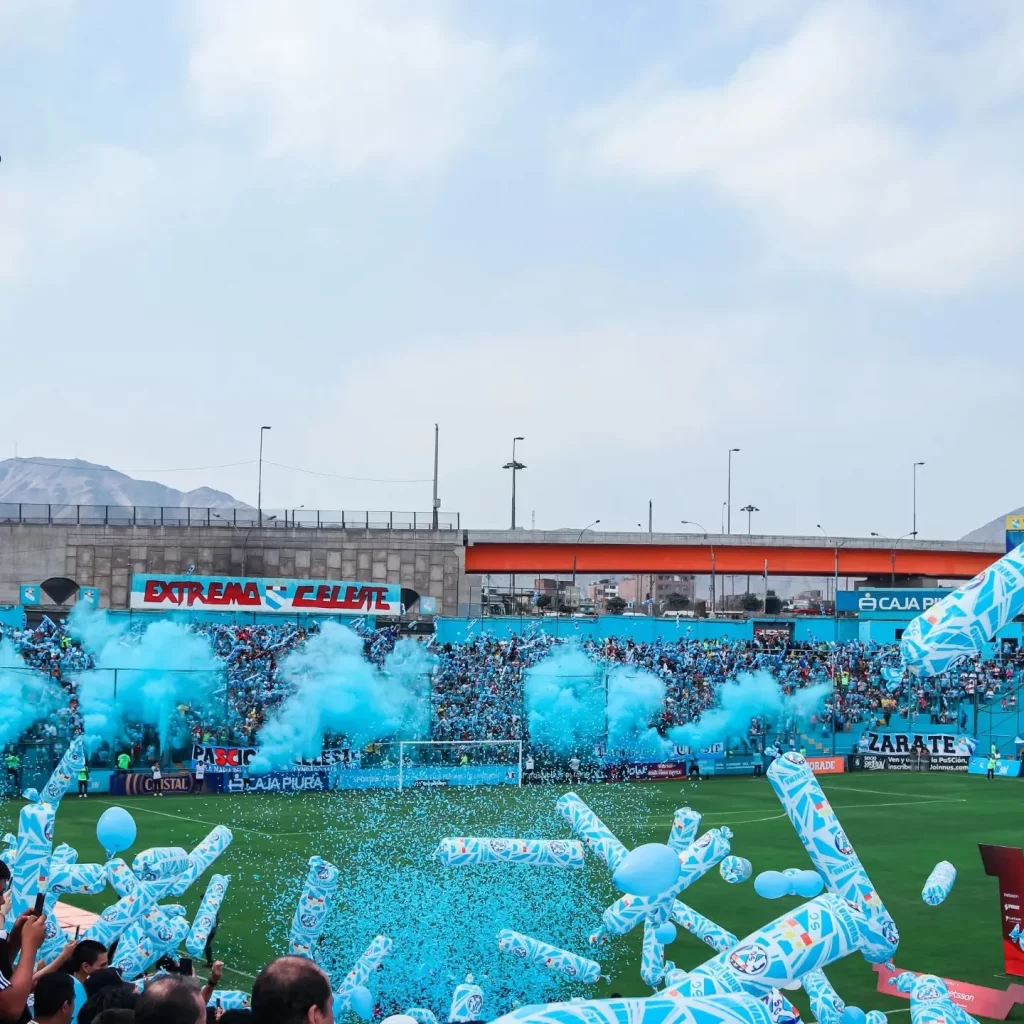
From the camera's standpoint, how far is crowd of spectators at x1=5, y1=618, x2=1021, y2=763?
38.5 metres

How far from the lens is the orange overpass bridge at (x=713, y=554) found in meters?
63.7

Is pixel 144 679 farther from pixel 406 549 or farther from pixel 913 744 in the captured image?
pixel 913 744

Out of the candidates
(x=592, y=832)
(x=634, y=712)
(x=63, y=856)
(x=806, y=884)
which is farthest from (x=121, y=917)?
(x=634, y=712)

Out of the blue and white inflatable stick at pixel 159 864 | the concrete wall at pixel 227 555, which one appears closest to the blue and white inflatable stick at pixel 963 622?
the blue and white inflatable stick at pixel 159 864

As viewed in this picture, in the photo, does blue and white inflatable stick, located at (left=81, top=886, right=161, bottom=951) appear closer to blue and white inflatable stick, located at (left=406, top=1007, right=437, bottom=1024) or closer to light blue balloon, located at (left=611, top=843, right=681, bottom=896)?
blue and white inflatable stick, located at (left=406, top=1007, right=437, bottom=1024)

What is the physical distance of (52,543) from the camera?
184 feet

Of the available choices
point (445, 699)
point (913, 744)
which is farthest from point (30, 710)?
point (913, 744)

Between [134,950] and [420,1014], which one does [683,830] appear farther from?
[134,950]

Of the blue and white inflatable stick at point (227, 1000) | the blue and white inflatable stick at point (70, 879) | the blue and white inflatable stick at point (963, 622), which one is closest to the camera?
the blue and white inflatable stick at point (963, 622)

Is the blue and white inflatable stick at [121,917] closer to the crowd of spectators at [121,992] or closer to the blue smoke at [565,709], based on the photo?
the crowd of spectators at [121,992]

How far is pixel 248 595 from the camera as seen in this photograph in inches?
1874

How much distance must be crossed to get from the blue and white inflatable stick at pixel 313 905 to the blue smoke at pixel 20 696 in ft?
75.4

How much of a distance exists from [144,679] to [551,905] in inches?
836

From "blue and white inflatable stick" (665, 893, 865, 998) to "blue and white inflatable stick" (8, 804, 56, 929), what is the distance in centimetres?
683
